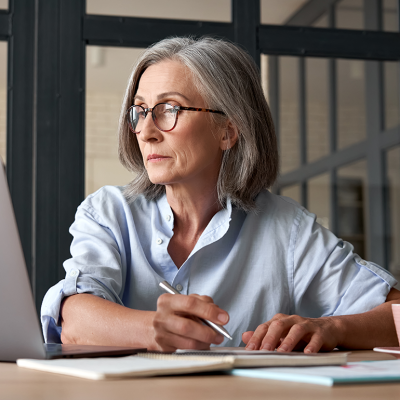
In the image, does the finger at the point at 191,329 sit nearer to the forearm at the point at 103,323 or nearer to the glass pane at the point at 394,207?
the forearm at the point at 103,323

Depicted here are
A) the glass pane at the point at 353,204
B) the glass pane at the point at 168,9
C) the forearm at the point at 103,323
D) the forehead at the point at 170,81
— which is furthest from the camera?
the glass pane at the point at 353,204

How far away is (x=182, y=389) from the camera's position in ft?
1.79

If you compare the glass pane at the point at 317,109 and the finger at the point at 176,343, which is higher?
the glass pane at the point at 317,109

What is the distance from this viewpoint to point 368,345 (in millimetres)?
1293

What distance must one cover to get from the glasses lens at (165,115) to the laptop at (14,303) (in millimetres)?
940

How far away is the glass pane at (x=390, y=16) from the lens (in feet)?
9.09

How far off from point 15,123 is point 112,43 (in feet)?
1.87

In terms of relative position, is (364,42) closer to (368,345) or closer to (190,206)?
(190,206)

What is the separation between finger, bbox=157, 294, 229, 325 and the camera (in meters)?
0.89

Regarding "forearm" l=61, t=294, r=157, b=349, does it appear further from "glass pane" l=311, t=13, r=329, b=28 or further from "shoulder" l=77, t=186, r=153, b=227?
"glass pane" l=311, t=13, r=329, b=28

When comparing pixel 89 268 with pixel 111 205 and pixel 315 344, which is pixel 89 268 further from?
pixel 315 344

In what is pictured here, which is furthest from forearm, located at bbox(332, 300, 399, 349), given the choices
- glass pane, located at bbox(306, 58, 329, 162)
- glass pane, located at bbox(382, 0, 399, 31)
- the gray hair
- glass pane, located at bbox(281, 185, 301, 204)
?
glass pane, located at bbox(382, 0, 399, 31)

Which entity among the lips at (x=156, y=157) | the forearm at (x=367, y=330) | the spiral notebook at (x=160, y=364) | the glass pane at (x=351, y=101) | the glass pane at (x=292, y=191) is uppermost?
the glass pane at (x=351, y=101)

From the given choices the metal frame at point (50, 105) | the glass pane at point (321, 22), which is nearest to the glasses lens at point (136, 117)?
the metal frame at point (50, 105)
